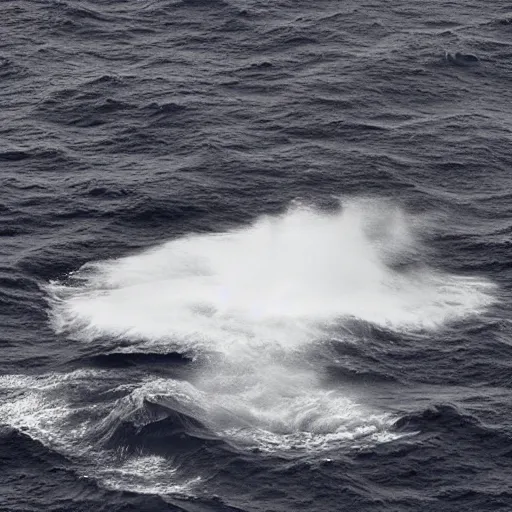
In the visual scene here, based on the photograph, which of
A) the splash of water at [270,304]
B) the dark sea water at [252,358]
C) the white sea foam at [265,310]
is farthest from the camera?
the splash of water at [270,304]

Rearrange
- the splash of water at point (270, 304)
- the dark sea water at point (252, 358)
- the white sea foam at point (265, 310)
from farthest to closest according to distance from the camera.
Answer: the splash of water at point (270, 304) → the white sea foam at point (265, 310) → the dark sea water at point (252, 358)

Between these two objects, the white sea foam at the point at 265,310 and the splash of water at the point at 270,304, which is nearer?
the white sea foam at the point at 265,310

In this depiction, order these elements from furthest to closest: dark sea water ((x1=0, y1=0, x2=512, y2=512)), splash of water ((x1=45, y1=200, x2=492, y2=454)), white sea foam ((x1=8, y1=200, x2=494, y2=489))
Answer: splash of water ((x1=45, y1=200, x2=492, y2=454)), white sea foam ((x1=8, y1=200, x2=494, y2=489)), dark sea water ((x1=0, y1=0, x2=512, y2=512))

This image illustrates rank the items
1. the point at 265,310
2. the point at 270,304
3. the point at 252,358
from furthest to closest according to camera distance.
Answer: the point at 270,304 < the point at 265,310 < the point at 252,358

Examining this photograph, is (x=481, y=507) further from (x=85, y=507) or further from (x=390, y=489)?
(x=85, y=507)

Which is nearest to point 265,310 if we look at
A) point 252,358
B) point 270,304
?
point 270,304

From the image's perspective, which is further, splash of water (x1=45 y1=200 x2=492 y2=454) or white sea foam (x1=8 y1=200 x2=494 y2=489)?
splash of water (x1=45 y1=200 x2=492 y2=454)

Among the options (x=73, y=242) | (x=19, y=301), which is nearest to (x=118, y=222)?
(x=73, y=242)

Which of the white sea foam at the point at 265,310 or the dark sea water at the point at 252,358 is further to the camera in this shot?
the white sea foam at the point at 265,310

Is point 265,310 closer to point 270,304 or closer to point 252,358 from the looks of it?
point 270,304

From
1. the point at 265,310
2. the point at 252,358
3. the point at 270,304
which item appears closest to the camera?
the point at 252,358

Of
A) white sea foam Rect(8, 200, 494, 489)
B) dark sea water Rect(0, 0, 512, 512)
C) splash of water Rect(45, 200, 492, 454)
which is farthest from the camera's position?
splash of water Rect(45, 200, 492, 454)

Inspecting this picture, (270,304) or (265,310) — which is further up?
(270,304)
